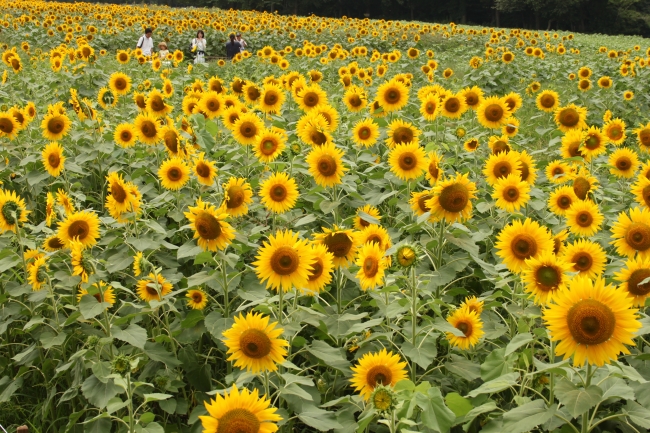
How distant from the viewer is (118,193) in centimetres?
324

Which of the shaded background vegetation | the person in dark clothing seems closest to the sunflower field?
the person in dark clothing

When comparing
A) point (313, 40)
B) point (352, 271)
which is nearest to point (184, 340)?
point (352, 271)

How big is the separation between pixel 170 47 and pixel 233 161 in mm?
16337

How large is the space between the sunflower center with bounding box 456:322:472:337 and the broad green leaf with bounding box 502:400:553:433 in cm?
68

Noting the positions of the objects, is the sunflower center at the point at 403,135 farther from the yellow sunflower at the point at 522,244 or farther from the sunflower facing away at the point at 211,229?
the sunflower facing away at the point at 211,229

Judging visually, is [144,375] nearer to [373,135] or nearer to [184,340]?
[184,340]

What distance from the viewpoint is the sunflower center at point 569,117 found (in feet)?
17.7

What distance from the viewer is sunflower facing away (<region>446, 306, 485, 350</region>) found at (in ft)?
8.88

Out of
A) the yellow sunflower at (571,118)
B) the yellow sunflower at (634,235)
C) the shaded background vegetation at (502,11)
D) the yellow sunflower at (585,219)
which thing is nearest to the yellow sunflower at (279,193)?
the yellow sunflower at (585,219)

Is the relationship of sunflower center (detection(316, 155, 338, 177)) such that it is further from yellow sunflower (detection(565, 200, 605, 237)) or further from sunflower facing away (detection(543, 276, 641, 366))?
sunflower facing away (detection(543, 276, 641, 366))

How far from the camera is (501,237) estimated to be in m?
2.81

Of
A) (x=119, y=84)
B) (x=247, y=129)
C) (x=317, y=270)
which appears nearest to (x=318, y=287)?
(x=317, y=270)

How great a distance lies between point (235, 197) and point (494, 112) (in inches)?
117

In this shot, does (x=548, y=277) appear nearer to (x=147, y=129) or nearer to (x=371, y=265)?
(x=371, y=265)
